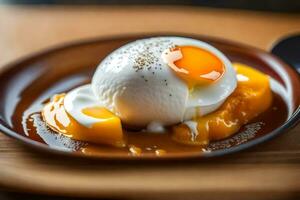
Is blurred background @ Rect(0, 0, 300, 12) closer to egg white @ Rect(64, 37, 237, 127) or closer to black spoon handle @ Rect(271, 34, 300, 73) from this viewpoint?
black spoon handle @ Rect(271, 34, 300, 73)

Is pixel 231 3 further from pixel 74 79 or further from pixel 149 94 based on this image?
pixel 149 94

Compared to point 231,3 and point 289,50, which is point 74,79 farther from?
point 231,3

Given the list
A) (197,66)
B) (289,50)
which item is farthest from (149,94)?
(289,50)

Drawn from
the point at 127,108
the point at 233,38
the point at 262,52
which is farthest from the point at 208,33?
the point at 127,108

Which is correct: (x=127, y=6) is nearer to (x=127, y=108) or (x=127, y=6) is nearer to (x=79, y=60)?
(x=79, y=60)

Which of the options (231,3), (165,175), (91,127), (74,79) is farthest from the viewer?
(231,3)

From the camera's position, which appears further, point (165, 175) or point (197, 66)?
point (197, 66)

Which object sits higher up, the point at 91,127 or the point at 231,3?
the point at 231,3

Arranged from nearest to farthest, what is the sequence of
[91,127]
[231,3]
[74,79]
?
[91,127] < [74,79] < [231,3]
